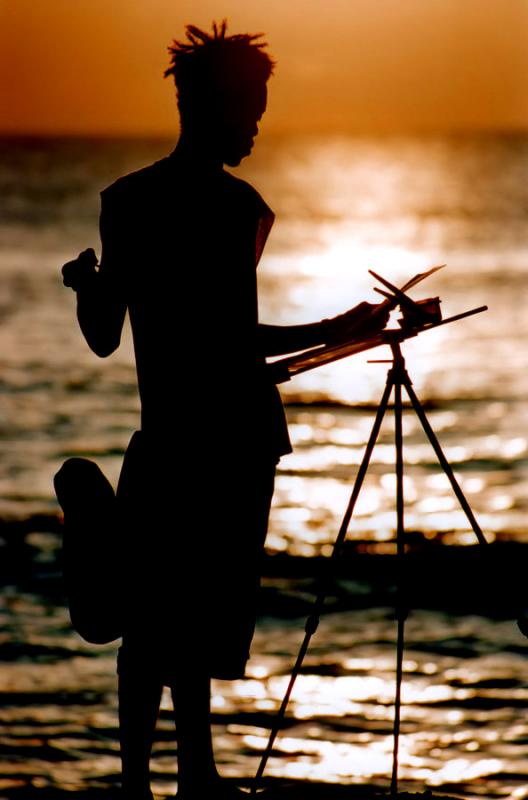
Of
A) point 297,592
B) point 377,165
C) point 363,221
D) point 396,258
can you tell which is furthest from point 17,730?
point 377,165

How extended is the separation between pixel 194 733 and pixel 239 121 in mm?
1729

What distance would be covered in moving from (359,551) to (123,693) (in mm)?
7757

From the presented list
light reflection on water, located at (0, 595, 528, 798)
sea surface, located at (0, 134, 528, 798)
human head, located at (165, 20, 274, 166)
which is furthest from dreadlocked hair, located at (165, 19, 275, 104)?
light reflection on water, located at (0, 595, 528, 798)

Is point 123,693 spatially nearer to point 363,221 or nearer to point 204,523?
point 204,523

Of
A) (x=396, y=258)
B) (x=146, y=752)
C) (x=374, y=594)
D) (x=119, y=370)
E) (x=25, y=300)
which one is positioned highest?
(x=396, y=258)

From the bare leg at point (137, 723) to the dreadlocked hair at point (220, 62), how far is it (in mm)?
1614

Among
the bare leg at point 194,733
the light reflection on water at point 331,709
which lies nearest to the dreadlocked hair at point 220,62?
the bare leg at point 194,733

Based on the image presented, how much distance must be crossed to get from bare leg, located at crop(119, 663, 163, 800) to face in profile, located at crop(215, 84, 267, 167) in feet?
4.77

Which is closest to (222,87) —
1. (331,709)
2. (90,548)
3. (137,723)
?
(90,548)

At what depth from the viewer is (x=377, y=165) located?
473ft

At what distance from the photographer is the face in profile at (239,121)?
13.8 feet

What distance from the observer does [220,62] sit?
13.7 feet

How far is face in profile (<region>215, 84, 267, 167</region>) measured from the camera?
4199 mm

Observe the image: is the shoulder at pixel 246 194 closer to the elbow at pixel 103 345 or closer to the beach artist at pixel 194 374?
the beach artist at pixel 194 374
